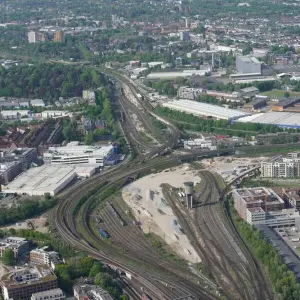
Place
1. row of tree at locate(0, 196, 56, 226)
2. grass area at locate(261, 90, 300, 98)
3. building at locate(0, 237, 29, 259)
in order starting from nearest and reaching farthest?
building at locate(0, 237, 29, 259), row of tree at locate(0, 196, 56, 226), grass area at locate(261, 90, 300, 98)

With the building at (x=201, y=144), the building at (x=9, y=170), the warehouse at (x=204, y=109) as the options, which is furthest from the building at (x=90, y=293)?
the warehouse at (x=204, y=109)

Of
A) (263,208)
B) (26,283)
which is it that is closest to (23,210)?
(26,283)

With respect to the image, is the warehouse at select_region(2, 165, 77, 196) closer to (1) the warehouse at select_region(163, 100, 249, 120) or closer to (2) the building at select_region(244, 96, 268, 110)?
(1) the warehouse at select_region(163, 100, 249, 120)

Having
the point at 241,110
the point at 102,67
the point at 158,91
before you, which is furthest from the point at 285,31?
the point at 241,110

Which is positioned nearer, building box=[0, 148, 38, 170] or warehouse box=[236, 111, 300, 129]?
building box=[0, 148, 38, 170]

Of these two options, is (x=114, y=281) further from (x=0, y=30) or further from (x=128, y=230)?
(x=0, y=30)

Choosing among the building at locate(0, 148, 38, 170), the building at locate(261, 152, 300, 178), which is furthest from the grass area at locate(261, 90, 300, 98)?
the building at locate(0, 148, 38, 170)

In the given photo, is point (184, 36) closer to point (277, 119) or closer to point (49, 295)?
point (277, 119)
